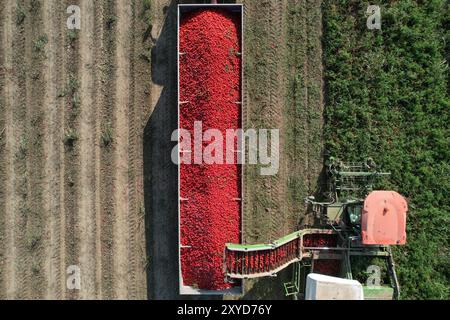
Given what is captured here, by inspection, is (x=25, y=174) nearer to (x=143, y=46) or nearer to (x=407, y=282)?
(x=143, y=46)

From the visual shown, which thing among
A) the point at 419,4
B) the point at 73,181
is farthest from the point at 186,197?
the point at 419,4

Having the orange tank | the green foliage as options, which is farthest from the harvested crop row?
the orange tank

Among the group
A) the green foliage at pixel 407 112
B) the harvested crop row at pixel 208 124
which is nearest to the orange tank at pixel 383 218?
the green foliage at pixel 407 112

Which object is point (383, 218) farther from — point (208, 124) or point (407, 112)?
point (208, 124)

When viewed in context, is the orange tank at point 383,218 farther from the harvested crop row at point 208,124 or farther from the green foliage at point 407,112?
the harvested crop row at point 208,124

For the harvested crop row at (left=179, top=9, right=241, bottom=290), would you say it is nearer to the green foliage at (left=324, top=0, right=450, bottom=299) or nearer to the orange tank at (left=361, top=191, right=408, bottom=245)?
the green foliage at (left=324, top=0, right=450, bottom=299)

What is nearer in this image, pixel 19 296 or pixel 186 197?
pixel 186 197

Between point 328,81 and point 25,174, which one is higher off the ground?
point 328,81
